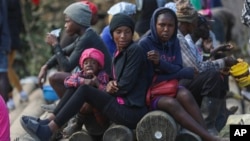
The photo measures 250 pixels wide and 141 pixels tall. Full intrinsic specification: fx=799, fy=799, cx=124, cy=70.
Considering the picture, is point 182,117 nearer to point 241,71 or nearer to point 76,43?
point 241,71

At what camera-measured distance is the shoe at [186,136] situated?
7.02 metres

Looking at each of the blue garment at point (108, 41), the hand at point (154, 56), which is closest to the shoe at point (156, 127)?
the hand at point (154, 56)

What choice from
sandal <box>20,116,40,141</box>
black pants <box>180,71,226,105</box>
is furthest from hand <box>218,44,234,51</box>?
sandal <box>20,116,40,141</box>

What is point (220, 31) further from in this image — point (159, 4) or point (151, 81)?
point (151, 81)

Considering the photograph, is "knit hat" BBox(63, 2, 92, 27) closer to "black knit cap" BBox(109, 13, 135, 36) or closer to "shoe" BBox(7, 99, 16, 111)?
"black knit cap" BBox(109, 13, 135, 36)

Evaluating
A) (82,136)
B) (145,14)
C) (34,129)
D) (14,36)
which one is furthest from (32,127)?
(14,36)

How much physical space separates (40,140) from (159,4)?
11.5ft

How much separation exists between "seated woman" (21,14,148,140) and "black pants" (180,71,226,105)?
714 millimetres

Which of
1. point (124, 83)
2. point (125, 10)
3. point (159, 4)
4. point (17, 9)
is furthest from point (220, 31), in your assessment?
point (124, 83)

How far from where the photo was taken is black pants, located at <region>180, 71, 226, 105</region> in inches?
299

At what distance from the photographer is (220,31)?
1069cm

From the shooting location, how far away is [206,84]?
765cm

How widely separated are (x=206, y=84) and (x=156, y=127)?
2.89 ft

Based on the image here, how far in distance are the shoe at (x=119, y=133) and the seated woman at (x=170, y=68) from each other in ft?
1.04
